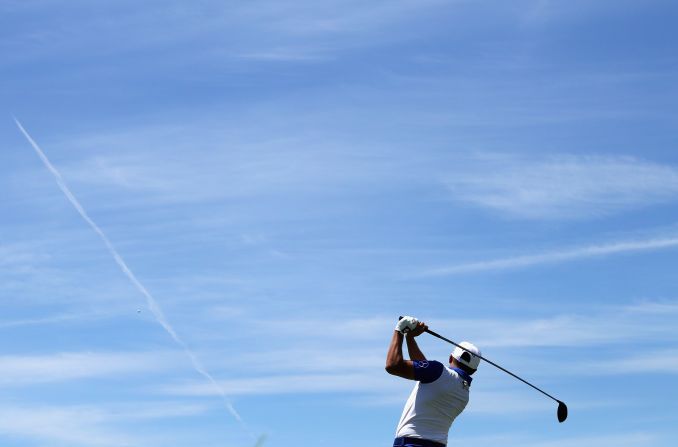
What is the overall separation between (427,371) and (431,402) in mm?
585

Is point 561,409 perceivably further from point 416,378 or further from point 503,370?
point 416,378

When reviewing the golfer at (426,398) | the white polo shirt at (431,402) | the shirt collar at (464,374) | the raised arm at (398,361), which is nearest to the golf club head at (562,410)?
the shirt collar at (464,374)

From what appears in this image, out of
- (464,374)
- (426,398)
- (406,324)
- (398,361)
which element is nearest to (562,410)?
(464,374)

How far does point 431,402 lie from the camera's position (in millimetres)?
18891

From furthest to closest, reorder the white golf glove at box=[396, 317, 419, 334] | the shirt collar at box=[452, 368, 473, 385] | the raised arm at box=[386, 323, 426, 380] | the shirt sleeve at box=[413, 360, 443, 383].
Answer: the shirt collar at box=[452, 368, 473, 385], the white golf glove at box=[396, 317, 419, 334], the shirt sleeve at box=[413, 360, 443, 383], the raised arm at box=[386, 323, 426, 380]

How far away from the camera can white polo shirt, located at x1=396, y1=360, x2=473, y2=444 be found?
18766 mm

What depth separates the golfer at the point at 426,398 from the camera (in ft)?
61.2

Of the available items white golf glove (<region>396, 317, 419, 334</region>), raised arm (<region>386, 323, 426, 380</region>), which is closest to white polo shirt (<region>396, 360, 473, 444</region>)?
raised arm (<region>386, 323, 426, 380</region>)

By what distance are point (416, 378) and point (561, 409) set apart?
13.9 ft

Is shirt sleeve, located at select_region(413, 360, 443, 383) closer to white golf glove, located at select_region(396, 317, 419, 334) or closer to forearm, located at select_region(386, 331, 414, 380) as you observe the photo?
forearm, located at select_region(386, 331, 414, 380)

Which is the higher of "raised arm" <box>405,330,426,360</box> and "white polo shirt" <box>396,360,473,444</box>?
"raised arm" <box>405,330,426,360</box>

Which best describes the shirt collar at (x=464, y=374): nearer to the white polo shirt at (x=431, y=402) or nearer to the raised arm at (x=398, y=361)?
the white polo shirt at (x=431, y=402)

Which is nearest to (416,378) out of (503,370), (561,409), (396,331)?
(396,331)

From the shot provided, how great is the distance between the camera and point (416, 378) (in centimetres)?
1862
